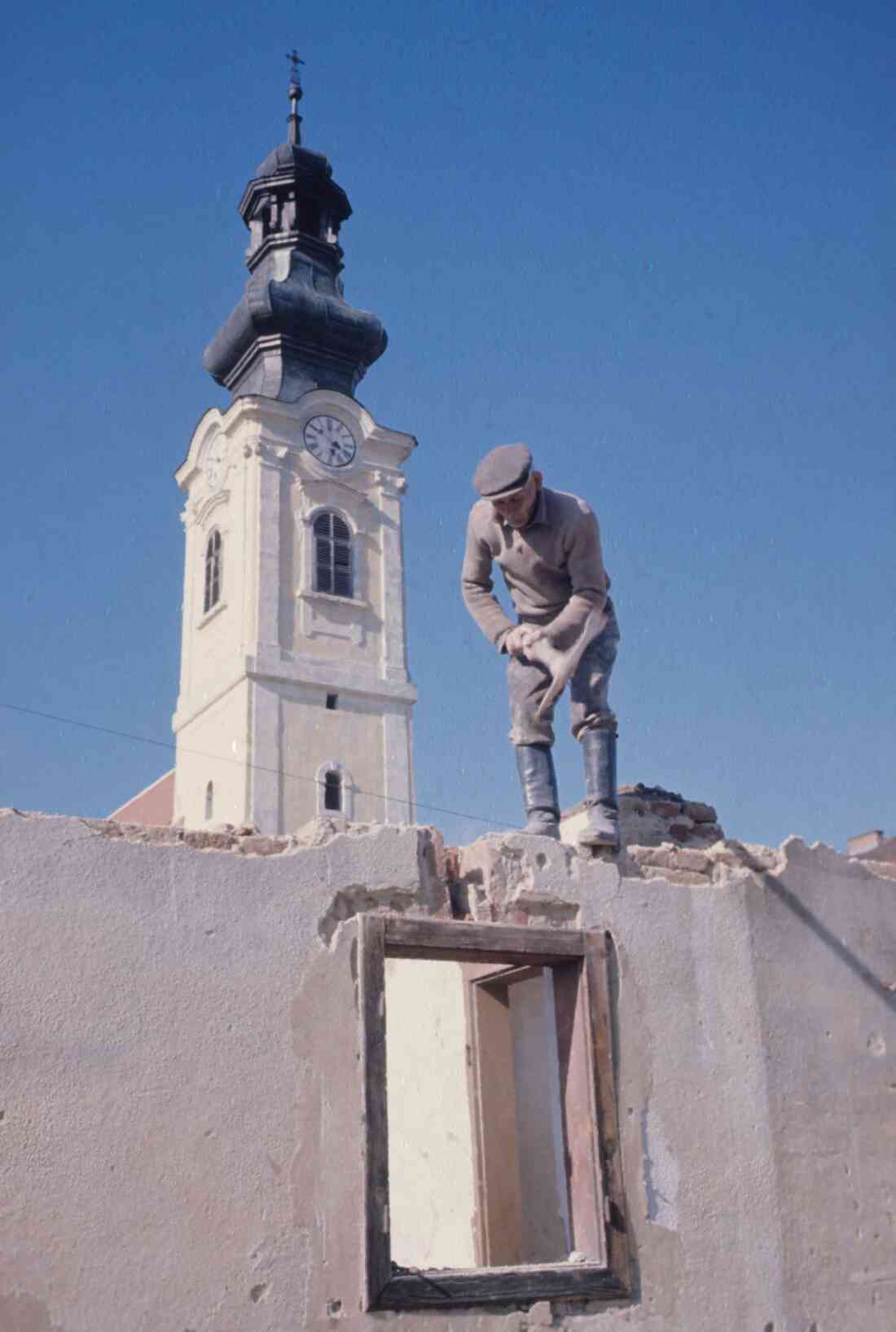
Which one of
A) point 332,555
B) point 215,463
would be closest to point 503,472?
point 332,555

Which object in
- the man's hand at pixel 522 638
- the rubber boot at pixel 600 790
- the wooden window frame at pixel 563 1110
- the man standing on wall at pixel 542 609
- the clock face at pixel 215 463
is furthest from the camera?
the clock face at pixel 215 463

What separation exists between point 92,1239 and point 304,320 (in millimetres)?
31516

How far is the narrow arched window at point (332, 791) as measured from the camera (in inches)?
1176

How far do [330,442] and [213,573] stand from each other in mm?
A: 4029

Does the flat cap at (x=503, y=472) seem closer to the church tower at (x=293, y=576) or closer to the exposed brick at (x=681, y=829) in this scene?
the exposed brick at (x=681, y=829)

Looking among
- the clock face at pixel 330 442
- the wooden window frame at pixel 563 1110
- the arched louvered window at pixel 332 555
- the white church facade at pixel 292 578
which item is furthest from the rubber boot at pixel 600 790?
the clock face at pixel 330 442

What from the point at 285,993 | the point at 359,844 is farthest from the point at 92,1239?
the point at 359,844

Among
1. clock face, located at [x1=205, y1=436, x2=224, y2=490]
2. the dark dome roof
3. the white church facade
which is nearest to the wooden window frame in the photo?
the white church facade

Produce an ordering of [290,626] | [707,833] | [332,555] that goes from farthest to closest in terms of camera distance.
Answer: [332,555], [290,626], [707,833]

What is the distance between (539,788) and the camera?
6348 mm

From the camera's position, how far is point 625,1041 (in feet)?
18.5

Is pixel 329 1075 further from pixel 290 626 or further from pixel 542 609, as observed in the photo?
pixel 290 626

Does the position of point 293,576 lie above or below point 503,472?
above

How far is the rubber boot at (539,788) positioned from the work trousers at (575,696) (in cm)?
5
